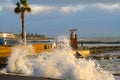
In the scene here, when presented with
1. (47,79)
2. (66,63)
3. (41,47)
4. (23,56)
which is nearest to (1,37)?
(41,47)

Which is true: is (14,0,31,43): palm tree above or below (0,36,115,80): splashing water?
above

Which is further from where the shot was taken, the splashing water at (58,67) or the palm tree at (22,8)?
the palm tree at (22,8)

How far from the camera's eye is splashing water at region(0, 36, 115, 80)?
23.4 m

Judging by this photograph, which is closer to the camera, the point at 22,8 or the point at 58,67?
the point at 58,67

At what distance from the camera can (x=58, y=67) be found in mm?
24094

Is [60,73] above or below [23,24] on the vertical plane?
below

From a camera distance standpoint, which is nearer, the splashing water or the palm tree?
the splashing water

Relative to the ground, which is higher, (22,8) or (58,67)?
(22,8)

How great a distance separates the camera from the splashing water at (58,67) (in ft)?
76.9

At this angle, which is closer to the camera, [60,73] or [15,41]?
[60,73]

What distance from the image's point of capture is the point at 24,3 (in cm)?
6056

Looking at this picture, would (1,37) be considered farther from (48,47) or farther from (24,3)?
(24,3)

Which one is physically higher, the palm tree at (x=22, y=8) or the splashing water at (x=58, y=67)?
the palm tree at (x=22, y=8)

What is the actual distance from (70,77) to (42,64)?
99.0 inches
